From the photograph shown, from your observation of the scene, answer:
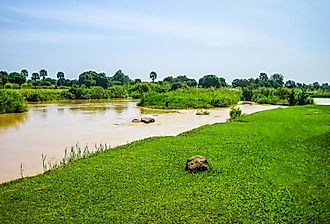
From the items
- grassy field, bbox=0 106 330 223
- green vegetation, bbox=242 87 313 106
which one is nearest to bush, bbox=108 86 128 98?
green vegetation, bbox=242 87 313 106

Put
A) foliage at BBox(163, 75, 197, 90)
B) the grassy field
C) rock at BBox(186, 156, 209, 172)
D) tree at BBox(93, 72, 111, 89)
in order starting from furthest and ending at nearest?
tree at BBox(93, 72, 111, 89), foliage at BBox(163, 75, 197, 90), rock at BBox(186, 156, 209, 172), the grassy field

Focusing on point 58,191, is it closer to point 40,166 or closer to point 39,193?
point 39,193

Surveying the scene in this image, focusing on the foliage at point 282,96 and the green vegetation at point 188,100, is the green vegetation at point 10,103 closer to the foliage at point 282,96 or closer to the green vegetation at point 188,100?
the green vegetation at point 188,100

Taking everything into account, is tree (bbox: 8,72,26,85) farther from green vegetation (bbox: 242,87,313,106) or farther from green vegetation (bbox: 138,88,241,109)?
green vegetation (bbox: 242,87,313,106)

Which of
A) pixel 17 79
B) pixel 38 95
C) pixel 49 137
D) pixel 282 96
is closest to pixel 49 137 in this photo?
pixel 49 137

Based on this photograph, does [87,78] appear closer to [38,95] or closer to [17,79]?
[17,79]

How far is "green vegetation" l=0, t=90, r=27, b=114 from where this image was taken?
37084mm

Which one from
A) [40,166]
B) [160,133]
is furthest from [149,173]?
[160,133]

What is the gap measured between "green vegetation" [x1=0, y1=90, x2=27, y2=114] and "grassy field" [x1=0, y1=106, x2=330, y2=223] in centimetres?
2705

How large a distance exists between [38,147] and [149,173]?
9.29 m

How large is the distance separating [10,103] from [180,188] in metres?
33.3

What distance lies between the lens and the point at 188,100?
4775cm

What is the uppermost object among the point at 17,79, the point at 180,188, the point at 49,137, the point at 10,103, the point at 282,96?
the point at 17,79

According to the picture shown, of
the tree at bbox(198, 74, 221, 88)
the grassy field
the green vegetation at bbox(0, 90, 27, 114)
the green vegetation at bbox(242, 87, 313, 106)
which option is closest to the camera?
the grassy field
